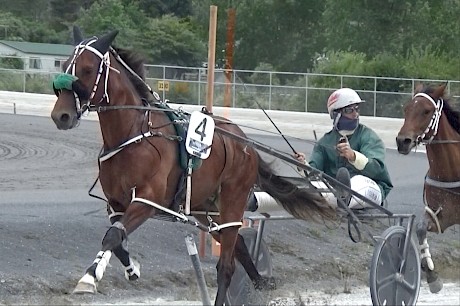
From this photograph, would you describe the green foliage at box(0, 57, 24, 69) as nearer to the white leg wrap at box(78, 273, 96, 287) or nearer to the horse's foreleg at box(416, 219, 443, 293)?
the horse's foreleg at box(416, 219, 443, 293)

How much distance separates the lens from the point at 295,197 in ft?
27.3

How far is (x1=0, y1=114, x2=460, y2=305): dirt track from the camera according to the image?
9.05 metres

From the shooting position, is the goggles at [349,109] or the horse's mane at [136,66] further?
the goggles at [349,109]

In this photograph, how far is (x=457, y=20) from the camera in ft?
153

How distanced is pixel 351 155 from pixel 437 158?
3.80 ft

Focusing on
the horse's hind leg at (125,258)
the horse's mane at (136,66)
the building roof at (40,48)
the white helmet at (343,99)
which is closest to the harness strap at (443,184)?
the white helmet at (343,99)

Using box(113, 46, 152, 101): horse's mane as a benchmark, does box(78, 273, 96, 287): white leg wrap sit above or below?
below

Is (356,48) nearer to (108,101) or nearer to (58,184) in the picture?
(58,184)

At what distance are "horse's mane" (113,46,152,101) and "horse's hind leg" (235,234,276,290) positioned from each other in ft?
5.03

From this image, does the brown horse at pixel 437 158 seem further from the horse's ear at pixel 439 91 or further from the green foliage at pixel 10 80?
the green foliage at pixel 10 80

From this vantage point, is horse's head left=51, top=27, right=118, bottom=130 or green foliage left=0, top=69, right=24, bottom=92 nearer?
horse's head left=51, top=27, right=118, bottom=130

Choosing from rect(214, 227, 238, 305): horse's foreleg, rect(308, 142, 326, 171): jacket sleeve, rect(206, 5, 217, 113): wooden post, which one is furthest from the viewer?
rect(206, 5, 217, 113): wooden post

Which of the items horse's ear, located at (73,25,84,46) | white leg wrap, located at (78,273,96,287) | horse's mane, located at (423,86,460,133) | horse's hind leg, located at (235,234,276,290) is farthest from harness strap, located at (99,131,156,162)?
horse's mane, located at (423,86,460,133)

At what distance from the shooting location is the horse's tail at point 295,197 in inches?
325
